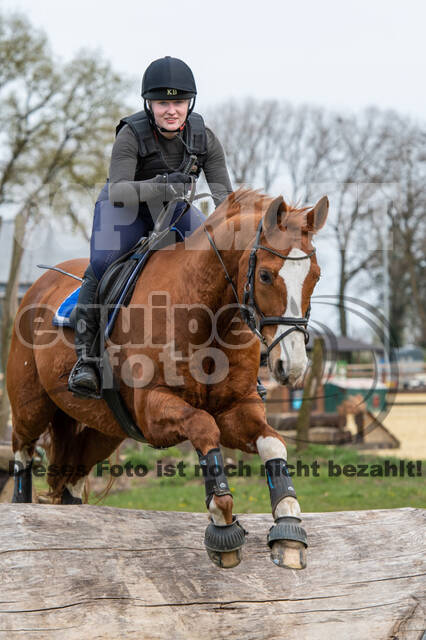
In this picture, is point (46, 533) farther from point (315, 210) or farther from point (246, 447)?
point (315, 210)

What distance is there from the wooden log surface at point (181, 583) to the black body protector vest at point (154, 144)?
196 cm

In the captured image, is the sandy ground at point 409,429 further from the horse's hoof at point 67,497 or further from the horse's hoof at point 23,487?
the horse's hoof at point 23,487

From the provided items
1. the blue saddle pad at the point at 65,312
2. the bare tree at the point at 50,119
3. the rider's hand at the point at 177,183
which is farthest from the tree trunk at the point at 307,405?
the bare tree at the point at 50,119

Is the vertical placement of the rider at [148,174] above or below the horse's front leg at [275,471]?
above

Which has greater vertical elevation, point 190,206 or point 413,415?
point 190,206

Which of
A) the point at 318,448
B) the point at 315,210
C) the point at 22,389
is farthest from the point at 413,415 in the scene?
the point at 315,210

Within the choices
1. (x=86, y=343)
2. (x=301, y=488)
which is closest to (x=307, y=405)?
(x=301, y=488)

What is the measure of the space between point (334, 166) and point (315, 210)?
32503 millimetres

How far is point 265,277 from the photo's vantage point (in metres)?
3.12

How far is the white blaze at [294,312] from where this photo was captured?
2.93 m

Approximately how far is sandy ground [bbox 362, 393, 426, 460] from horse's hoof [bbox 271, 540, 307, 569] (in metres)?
8.56

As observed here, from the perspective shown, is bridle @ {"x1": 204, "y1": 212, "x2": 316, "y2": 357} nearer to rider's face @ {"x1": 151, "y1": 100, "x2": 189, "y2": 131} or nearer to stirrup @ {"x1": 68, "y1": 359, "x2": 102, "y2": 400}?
rider's face @ {"x1": 151, "y1": 100, "x2": 189, "y2": 131}

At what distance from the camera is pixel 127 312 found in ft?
12.8

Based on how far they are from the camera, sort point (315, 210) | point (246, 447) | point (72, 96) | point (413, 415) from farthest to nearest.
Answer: point (72, 96) < point (413, 415) < point (246, 447) < point (315, 210)
